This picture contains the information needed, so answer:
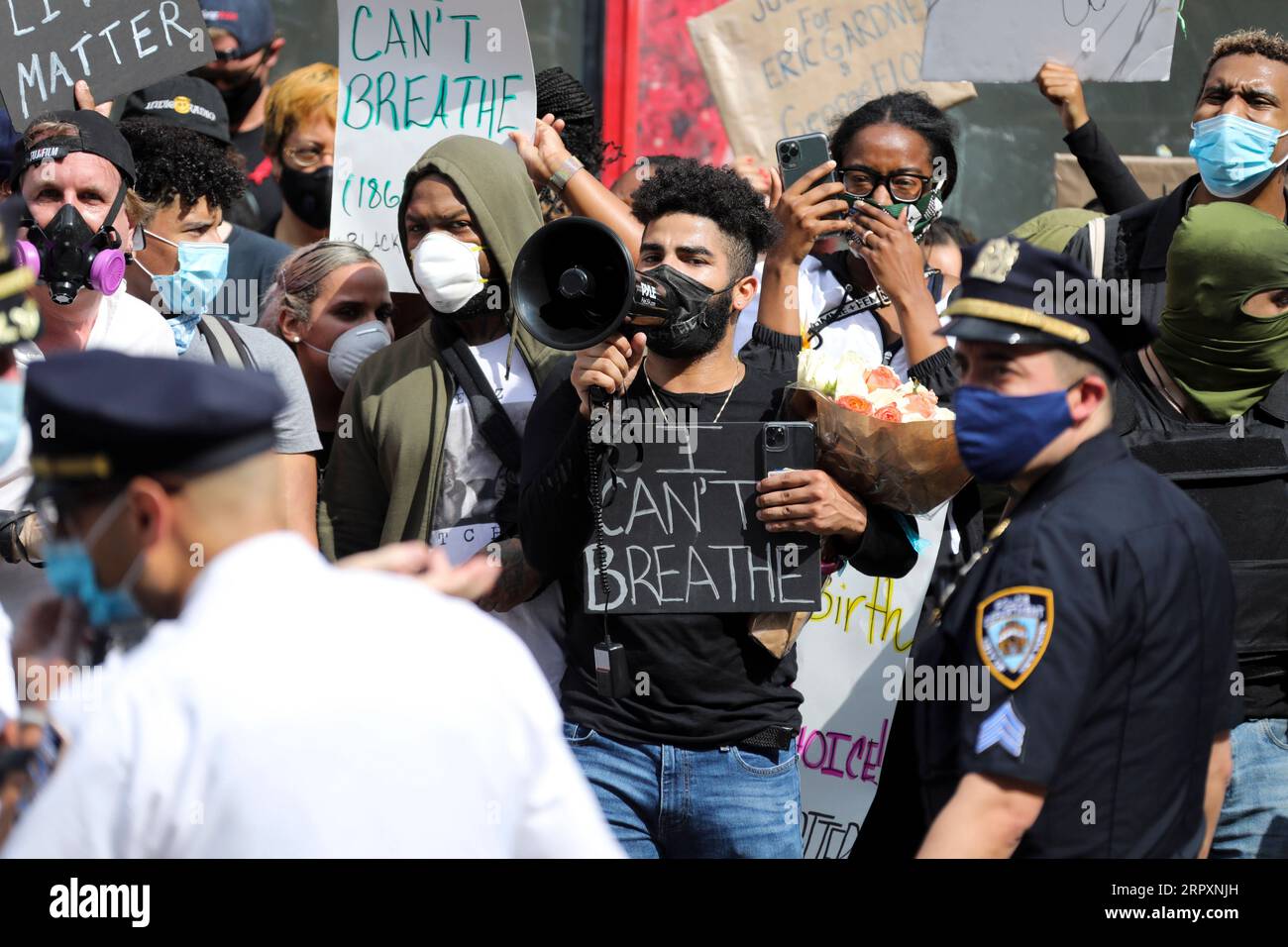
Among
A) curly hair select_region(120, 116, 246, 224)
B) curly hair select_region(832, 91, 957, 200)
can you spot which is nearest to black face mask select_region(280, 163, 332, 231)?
curly hair select_region(120, 116, 246, 224)

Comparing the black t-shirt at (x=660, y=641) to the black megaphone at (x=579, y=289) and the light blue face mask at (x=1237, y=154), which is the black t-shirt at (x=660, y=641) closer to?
the black megaphone at (x=579, y=289)

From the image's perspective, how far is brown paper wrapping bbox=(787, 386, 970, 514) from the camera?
344cm

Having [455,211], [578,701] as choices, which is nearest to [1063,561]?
[578,701]

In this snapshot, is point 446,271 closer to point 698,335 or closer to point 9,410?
point 698,335

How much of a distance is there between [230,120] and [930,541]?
12.3 ft

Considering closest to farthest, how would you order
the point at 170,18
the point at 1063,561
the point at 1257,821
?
the point at 1063,561 < the point at 1257,821 < the point at 170,18

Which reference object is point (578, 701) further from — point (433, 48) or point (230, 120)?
point (230, 120)

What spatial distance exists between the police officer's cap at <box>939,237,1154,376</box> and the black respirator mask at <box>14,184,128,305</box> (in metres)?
2.35

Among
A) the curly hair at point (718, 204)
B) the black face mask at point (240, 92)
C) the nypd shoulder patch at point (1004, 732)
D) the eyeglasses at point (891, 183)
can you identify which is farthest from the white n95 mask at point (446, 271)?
the black face mask at point (240, 92)

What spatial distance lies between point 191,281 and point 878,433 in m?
2.32

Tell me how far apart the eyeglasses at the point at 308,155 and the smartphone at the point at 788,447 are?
302cm

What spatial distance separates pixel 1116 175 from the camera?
514 cm

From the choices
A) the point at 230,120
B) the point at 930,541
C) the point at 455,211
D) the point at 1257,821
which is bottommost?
the point at 1257,821

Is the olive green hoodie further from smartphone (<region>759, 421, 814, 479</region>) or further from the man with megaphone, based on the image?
smartphone (<region>759, 421, 814, 479</region>)
